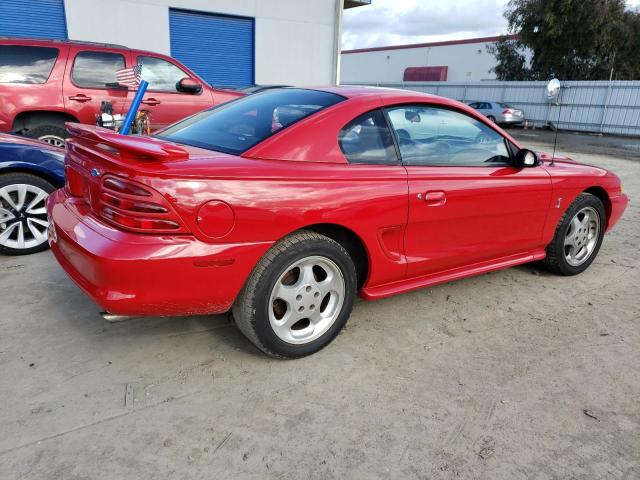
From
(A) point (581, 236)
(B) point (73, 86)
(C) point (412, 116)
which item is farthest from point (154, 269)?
(B) point (73, 86)

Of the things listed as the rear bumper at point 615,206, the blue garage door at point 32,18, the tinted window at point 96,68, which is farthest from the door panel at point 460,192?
the blue garage door at point 32,18

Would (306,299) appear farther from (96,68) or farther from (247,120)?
(96,68)

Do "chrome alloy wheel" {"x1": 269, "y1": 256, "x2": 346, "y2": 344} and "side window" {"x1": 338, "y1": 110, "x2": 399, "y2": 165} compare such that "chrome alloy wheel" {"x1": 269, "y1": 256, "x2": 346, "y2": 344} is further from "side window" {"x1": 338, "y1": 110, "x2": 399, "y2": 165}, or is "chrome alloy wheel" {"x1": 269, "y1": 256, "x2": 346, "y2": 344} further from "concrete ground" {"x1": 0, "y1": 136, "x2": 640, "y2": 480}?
"side window" {"x1": 338, "y1": 110, "x2": 399, "y2": 165}

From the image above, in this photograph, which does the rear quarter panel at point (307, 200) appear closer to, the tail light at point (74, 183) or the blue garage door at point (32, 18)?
the tail light at point (74, 183)

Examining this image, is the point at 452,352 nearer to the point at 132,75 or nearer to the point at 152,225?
the point at 152,225

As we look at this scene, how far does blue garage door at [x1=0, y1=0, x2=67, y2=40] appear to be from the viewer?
10.8 m

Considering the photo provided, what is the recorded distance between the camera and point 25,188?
14.0 feet

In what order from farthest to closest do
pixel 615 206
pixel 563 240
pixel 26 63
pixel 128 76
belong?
1. pixel 128 76
2. pixel 26 63
3. pixel 615 206
4. pixel 563 240

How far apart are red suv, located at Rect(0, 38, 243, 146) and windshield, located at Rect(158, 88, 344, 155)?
10.9ft

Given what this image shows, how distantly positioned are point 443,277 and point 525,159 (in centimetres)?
105

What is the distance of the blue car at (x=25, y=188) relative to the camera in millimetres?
4207

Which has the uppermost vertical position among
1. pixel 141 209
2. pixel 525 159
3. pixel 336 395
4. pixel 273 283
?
pixel 525 159

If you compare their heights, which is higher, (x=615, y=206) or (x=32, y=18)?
(x=32, y=18)

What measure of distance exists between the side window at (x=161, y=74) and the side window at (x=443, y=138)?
4.70m
